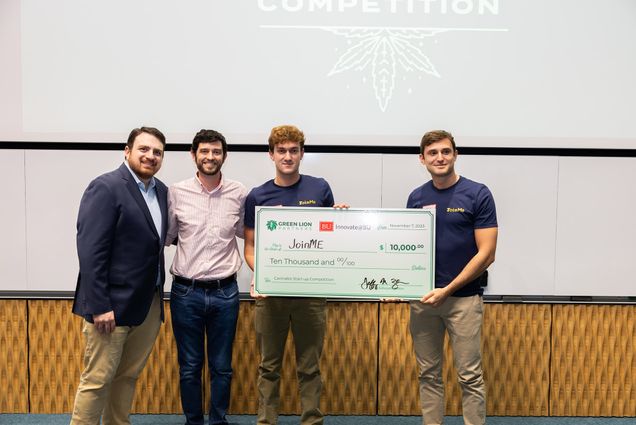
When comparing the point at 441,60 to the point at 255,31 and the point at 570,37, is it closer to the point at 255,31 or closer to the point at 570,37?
the point at 570,37

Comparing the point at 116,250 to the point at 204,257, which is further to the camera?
the point at 204,257

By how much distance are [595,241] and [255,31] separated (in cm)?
254

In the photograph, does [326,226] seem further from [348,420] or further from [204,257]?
[348,420]

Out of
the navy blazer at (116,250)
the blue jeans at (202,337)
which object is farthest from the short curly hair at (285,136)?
the blue jeans at (202,337)

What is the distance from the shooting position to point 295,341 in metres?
2.68

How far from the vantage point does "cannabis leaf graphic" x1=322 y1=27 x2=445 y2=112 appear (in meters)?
3.04

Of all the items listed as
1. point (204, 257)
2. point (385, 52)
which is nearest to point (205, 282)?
point (204, 257)

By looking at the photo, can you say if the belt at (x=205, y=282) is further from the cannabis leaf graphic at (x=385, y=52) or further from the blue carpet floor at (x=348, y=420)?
the cannabis leaf graphic at (x=385, y=52)

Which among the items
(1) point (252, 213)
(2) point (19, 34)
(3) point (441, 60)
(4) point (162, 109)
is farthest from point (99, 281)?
(3) point (441, 60)

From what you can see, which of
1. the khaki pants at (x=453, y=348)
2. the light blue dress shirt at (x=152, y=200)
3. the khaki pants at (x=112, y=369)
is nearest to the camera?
the khaki pants at (x=112, y=369)

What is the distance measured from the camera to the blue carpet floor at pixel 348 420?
9.97 ft

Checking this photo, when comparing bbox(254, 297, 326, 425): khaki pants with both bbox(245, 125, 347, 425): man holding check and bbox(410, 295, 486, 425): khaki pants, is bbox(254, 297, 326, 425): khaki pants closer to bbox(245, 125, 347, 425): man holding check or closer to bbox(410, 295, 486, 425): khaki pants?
bbox(245, 125, 347, 425): man holding check

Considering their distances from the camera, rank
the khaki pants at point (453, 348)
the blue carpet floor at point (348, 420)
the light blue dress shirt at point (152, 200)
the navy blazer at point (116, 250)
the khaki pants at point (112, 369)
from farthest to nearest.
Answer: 1. the blue carpet floor at point (348, 420)
2. the khaki pants at point (453, 348)
3. the light blue dress shirt at point (152, 200)
4. the khaki pants at point (112, 369)
5. the navy blazer at point (116, 250)

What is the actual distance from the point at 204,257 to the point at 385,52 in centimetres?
168
